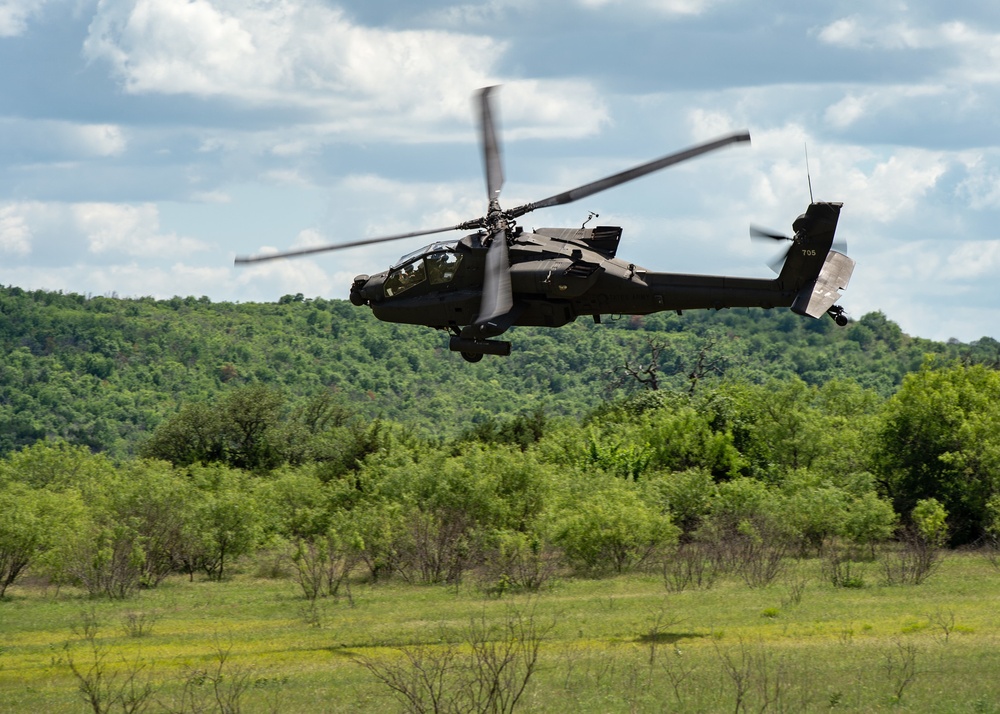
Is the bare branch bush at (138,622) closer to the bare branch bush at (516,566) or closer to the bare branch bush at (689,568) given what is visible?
the bare branch bush at (516,566)

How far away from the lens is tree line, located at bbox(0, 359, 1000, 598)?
38906 millimetres

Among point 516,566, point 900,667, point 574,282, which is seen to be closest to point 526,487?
point 516,566

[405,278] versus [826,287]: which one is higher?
[405,278]

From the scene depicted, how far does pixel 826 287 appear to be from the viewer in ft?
68.8

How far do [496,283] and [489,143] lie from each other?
14.5 ft

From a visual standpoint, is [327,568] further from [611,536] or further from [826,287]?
[826,287]

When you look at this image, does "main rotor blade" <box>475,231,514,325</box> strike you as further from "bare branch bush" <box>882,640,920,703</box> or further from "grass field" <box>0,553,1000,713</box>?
"bare branch bush" <box>882,640,920,703</box>

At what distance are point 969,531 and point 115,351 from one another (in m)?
99.7

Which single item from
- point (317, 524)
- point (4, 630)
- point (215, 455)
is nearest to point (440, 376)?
point (215, 455)

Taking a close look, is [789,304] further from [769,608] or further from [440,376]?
[440,376]

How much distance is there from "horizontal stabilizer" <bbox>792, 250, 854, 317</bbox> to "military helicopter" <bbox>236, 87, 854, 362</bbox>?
0.05 feet

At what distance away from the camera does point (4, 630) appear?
104 feet

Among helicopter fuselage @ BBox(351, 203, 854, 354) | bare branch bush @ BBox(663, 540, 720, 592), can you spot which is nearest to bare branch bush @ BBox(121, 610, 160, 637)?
helicopter fuselage @ BBox(351, 203, 854, 354)

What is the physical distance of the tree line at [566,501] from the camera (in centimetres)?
3891
